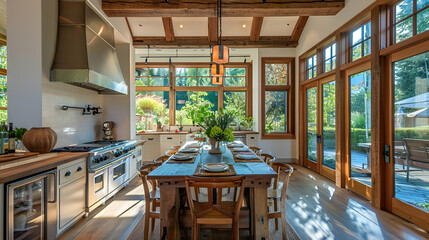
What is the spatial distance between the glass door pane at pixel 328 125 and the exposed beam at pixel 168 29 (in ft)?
12.9

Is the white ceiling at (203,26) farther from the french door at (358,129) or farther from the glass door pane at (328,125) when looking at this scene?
the french door at (358,129)

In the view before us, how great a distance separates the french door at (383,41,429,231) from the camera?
234 cm

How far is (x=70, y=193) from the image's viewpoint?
2.36 meters

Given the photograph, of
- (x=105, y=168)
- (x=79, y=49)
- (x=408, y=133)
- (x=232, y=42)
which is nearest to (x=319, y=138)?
(x=408, y=133)

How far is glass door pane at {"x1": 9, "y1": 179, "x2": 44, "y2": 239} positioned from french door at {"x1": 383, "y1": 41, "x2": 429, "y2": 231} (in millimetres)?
4054

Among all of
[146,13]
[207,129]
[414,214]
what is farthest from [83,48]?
[414,214]

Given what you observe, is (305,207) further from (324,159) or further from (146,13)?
(146,13)

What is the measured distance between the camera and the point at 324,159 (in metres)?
4.46

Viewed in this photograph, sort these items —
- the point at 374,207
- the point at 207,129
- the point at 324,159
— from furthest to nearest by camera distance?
the point at 324,159 → the point at 374,207 → the point at 207,129

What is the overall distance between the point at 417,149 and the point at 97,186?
4169 mm

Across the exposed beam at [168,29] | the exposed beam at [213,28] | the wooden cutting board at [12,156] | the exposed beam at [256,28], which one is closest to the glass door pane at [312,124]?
the exposed beam at [256,28]

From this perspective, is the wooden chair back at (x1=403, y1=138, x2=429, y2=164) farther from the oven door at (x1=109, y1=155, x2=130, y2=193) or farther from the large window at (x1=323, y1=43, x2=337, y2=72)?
the oven door at (x1=109, y1=155, x2=130, y2=193)

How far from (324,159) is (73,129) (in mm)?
4947

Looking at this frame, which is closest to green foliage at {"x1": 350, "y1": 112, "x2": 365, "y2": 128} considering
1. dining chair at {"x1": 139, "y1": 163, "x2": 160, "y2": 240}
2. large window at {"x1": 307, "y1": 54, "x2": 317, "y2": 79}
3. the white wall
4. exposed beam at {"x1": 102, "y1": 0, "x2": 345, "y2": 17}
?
large window at {"x1": 307, "y1": 54, "x2": 317, "y2": 79}
